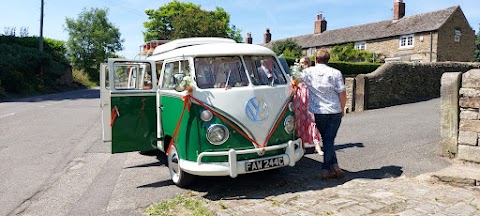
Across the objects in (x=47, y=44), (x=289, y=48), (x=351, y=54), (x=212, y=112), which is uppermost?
(x=289, y=48)

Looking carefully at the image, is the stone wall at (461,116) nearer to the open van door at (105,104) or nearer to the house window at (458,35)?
the open van door at (105,104)

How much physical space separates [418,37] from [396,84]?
→ 2336cm

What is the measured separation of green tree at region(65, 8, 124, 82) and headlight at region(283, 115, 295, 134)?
5033 cm

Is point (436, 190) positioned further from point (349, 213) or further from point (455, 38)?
point (455, 38)

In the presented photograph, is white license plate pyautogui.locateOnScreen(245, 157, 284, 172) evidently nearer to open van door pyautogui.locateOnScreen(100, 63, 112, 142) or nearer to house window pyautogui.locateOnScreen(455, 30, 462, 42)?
open van door pyautogui.locateOnScreen(100, 63, 112, 142)

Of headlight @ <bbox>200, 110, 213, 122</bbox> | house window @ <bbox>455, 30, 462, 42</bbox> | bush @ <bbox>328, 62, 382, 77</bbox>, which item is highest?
house window @ <bbox>455, 30, 462, 42</bbox>

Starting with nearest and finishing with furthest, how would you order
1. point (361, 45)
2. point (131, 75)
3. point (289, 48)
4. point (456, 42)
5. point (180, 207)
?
point (180, 207) → point (131, 75) → point (456, 42) → point (361, 45) → point (289, 48)

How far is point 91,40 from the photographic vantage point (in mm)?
55188

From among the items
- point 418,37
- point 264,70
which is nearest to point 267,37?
point 418,37

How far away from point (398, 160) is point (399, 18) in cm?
3600

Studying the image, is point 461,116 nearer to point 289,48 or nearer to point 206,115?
point 206,115

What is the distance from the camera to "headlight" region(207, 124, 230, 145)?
16.1 feet

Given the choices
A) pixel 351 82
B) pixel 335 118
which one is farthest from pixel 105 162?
pixel 351 82

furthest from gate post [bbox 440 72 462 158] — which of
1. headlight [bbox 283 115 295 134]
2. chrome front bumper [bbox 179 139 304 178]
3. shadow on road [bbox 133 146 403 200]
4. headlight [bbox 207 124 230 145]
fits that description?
headlight [bbox 207 124 230 145]
